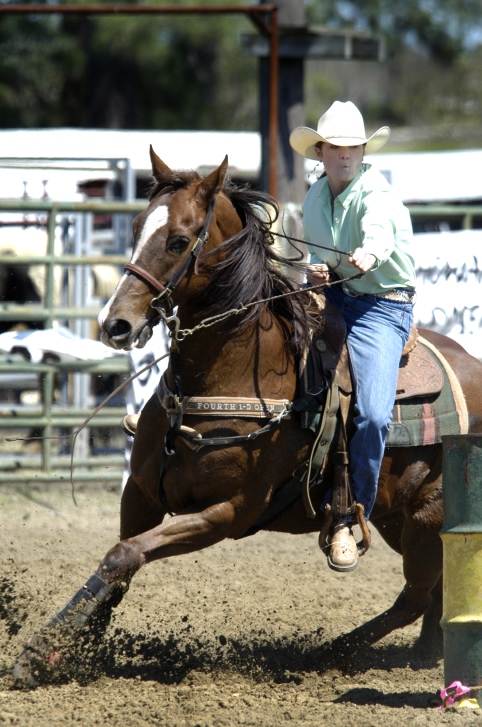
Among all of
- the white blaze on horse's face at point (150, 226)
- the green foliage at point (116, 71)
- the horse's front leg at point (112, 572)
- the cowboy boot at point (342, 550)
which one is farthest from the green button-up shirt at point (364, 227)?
A: the green foliage at point (116, 71)

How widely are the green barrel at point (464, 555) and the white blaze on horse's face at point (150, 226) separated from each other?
49.5 inches

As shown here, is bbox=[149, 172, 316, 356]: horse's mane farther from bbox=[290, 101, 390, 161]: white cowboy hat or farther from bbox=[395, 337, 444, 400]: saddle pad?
bbox=[395, 337, 444, 400]: saddle pad

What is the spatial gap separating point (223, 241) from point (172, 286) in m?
0.32

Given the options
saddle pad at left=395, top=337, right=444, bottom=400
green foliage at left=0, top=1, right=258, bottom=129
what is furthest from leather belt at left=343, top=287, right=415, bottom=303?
green foliage at left=0, top=1, right=258, bottom=129

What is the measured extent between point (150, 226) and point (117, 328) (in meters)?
0.40

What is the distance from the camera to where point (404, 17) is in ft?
105

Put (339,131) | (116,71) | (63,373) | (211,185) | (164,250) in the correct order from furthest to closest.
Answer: (116,71) < (63,373) < (339,131) < (211,185) < (164,250)

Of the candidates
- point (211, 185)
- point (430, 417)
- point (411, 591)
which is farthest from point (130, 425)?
point (411, 591)

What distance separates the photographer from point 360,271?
12.2ft

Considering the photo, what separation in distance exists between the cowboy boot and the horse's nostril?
1244 millimetres

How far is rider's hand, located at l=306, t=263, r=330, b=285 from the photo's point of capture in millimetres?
3957

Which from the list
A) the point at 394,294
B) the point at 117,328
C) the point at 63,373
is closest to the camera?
the point at 117,328

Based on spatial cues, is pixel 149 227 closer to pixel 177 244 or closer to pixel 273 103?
pixel 177 244

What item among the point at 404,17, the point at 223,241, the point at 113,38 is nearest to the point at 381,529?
the point at 223,241
